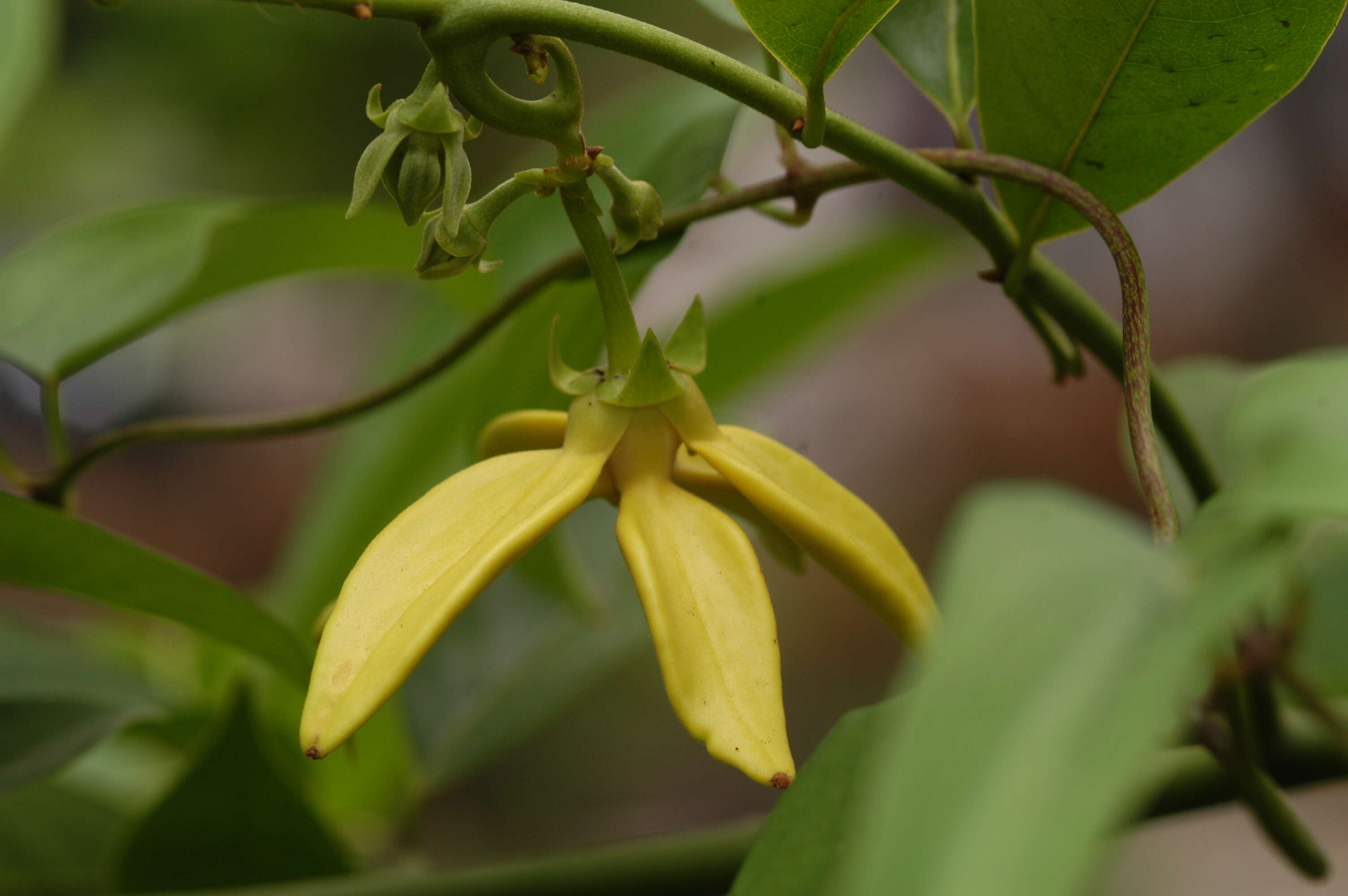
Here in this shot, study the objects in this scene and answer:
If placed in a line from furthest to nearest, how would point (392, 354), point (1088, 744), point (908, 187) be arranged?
point (392, 354), point (908, 187), point (1088, 744)

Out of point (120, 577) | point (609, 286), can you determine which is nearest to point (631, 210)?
point (609, 286)

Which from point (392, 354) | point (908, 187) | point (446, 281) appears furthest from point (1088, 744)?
point (392, 354)

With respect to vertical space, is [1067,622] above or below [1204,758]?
above

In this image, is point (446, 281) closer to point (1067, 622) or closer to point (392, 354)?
point (392, 354)

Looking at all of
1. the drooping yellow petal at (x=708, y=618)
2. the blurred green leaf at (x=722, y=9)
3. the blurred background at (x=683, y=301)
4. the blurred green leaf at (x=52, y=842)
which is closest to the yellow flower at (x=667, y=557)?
the drooping yellow petal at (x=708, y=618)

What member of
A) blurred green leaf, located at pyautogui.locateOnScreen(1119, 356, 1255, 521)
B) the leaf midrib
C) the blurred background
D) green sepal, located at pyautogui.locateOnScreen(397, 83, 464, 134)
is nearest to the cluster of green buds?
green sepal, located at pyautogui.locateOnScreen(397, 83, 464, 134)

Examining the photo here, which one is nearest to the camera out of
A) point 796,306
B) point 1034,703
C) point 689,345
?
point 1034,703

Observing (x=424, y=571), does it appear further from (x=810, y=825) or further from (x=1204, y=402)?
(x=1204, y=402)

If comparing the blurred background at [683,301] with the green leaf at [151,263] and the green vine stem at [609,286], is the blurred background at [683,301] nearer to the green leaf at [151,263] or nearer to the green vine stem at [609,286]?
the green leaf at [151,263]
